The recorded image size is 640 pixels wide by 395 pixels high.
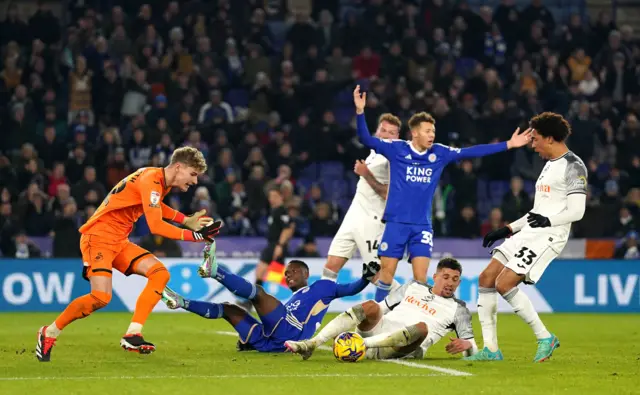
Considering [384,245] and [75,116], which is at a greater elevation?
[75,116]

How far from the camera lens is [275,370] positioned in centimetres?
888

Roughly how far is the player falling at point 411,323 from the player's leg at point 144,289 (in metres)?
1.37

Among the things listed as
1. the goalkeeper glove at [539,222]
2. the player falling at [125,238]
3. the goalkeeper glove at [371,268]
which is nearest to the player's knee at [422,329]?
the goalkeeper glove at [371,268]

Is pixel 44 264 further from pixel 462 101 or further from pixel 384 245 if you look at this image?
pixel 462 101

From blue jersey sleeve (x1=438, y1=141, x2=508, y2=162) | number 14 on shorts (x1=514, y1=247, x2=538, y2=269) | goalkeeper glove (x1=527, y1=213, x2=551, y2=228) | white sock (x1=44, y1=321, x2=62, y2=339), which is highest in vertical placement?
blue jersey sleeve (x1=438, y1=141, x2=508, y2=162)

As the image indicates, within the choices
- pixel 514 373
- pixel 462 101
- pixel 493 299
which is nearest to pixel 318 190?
pixel 462 101


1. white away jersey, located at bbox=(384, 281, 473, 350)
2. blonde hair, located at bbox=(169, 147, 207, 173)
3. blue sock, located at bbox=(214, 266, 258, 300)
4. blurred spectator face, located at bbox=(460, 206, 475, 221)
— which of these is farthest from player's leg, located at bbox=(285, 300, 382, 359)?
blurred spectator face, located at bbox=(460, 206, 475, 221)

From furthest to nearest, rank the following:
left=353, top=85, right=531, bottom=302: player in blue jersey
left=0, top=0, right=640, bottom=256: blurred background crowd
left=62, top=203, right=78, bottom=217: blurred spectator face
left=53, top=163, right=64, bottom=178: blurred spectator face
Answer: left=53, top=163, right=64, bottom=178: blurred spectator face → left=0, top=0, right=640, bottom=256: blurred background crowd → left=62, top=203, right=78, bottom=217: blurred spectator face → left=353, top=85, right=531, bottom=302: player in blue jersey

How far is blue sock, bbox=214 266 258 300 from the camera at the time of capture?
1012 centimetres

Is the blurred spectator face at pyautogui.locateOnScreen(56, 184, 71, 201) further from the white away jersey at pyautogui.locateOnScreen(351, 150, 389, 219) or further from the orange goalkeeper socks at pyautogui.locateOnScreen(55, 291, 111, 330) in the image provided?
the orange goalkeeper socks at pyautogui.locateOnScreen(55, 291, 111, 330)

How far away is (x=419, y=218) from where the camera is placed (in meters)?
11.7

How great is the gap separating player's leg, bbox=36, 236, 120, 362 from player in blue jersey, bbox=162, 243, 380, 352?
586mm

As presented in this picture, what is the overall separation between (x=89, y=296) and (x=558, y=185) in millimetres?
4170

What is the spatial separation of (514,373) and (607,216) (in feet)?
41.1
